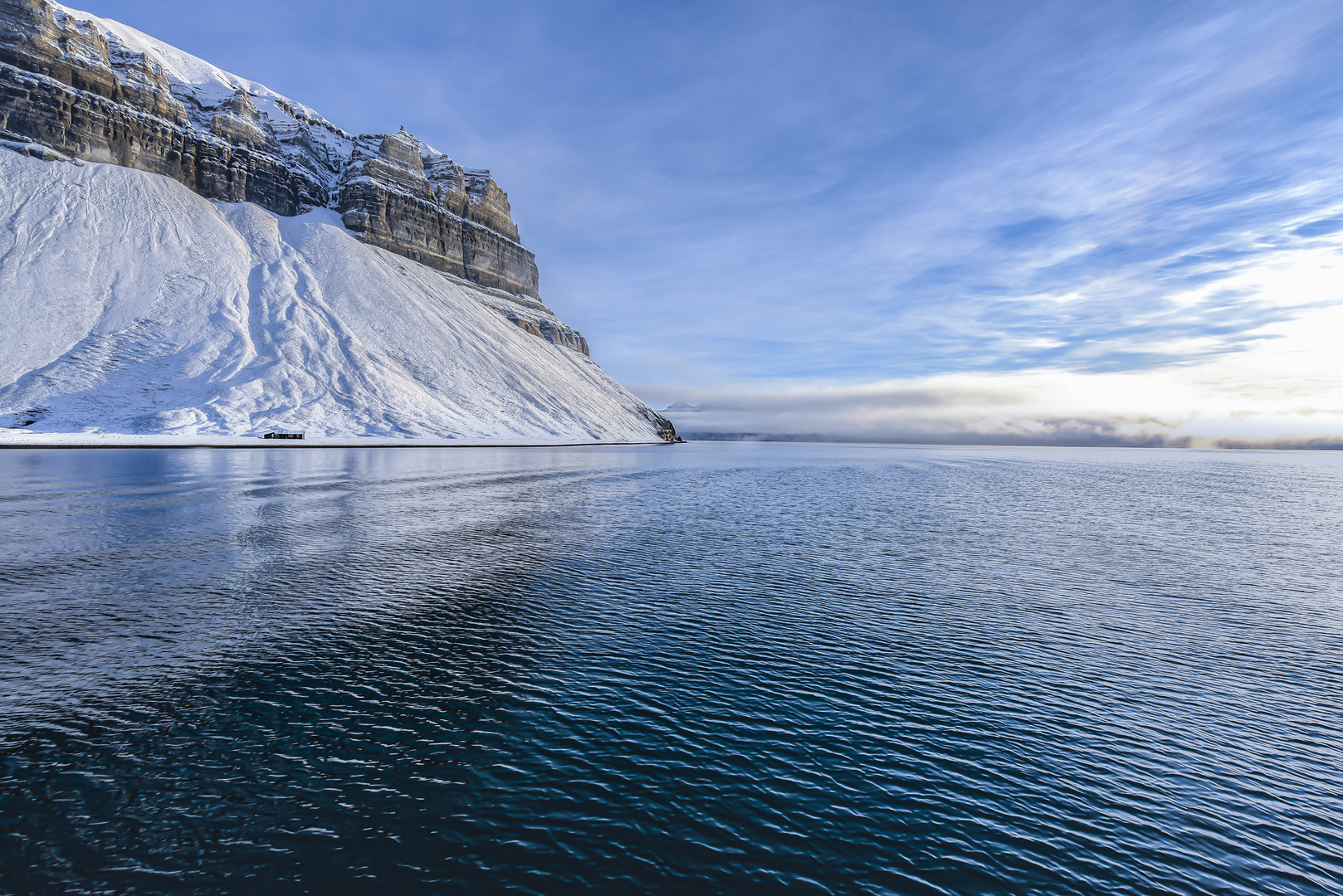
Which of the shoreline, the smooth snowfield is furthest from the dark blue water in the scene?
the smooth snowfield

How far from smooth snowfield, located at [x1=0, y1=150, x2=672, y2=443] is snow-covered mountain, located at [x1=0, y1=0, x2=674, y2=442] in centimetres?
43

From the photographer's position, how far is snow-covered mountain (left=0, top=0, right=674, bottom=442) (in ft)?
409

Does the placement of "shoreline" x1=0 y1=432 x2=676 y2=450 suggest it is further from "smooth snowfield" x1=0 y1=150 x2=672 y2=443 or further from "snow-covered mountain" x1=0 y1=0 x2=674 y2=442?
"snow-covered mountain" x1=0 y1=0 x2=674 y2=442

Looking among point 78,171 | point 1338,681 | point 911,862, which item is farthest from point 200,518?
point 78,171

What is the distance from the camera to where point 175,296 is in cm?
14675

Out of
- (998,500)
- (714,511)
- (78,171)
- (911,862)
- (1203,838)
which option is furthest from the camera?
(78,171)

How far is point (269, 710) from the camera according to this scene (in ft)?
45.9

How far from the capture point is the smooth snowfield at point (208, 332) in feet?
400

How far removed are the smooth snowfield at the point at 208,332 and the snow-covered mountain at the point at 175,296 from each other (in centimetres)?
43

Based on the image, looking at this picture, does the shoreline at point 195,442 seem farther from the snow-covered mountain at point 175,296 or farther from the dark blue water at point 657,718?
the dark blue water at point 657,718

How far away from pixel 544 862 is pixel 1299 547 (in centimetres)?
4959

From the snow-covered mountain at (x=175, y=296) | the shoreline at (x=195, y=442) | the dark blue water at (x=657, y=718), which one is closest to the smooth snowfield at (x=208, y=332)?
the snow-covered mountain at (x=175, y=296)

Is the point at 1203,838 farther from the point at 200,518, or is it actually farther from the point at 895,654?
the point at 200,518

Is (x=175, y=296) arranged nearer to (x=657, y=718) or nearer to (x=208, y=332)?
(x=208, y=332)
